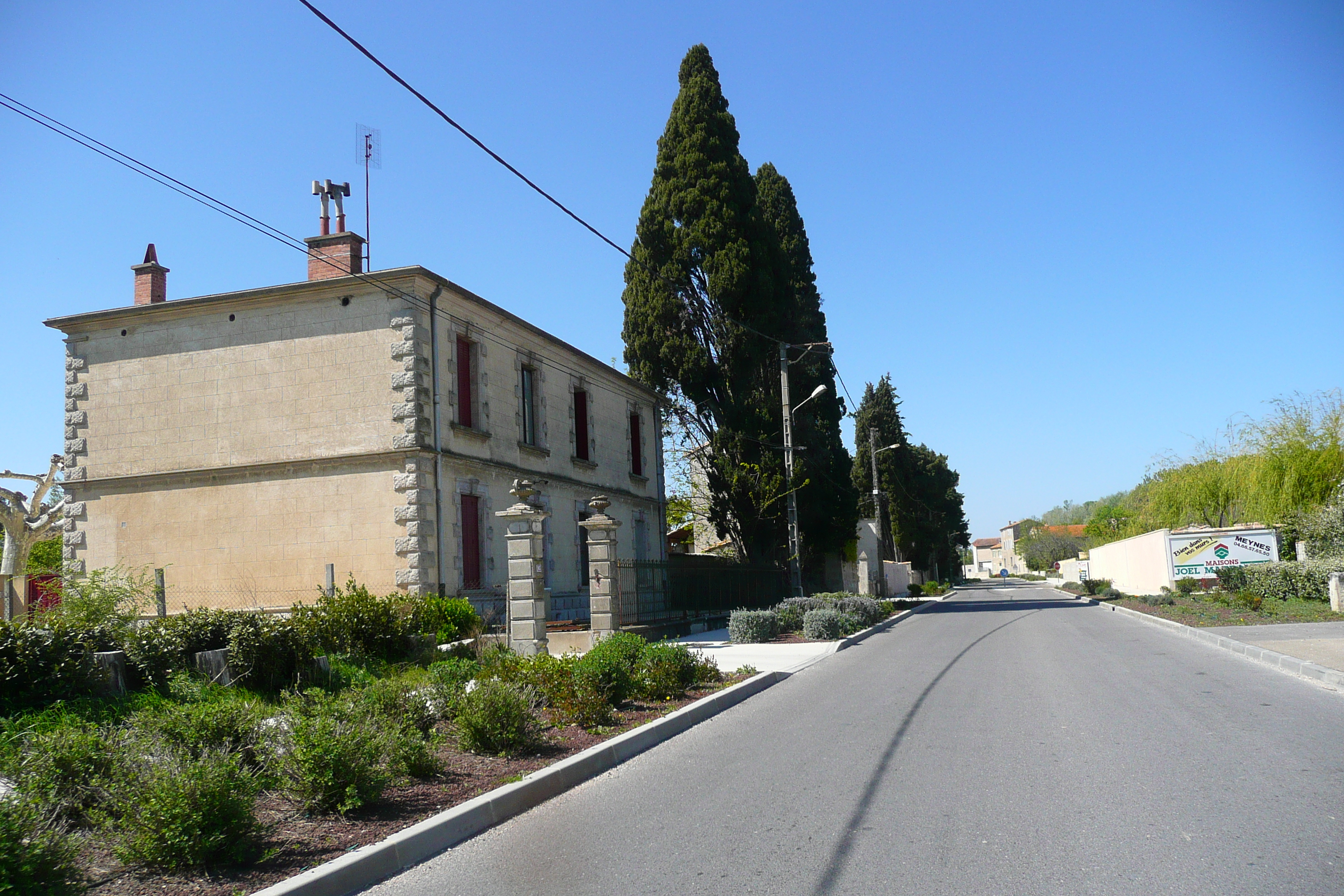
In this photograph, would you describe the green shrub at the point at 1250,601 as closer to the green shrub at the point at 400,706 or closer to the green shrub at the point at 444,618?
the green shrub at the point at 444,618

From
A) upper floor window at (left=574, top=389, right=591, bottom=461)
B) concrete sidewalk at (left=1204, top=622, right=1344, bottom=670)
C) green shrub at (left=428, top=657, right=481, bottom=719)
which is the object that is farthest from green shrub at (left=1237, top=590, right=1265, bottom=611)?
green shrub at (left=428, top=657, right=481, bottom=719)

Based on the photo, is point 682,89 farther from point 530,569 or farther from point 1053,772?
point 1053,772

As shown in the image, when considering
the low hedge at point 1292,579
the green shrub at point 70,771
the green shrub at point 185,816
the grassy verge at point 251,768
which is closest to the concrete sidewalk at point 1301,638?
the low hedge at point 1292,579

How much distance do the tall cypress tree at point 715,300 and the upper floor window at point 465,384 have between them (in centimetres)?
1050

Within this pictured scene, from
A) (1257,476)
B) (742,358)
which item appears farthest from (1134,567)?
(742,358)

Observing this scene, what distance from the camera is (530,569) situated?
15352 millimetres

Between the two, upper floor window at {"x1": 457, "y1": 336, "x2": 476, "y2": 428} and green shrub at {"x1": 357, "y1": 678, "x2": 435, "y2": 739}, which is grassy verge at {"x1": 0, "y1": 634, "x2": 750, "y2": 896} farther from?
upper floor window at {"x1": 457, "y1": 336, "x2": 476, "y2": 428}

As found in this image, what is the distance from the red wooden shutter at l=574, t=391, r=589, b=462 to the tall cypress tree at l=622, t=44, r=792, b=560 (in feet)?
16.3

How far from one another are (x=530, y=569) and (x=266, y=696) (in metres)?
5.32

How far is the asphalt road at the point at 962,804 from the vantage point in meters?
4.83

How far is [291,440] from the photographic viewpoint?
2008cm

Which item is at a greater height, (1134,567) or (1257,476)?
(1257,476)

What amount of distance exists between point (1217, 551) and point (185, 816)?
32.6 meters

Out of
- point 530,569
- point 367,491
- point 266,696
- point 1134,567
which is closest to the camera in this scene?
point 266,696
